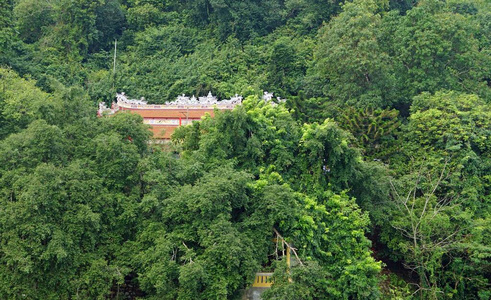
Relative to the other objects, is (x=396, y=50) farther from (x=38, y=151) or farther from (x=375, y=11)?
(x=38, y=151)

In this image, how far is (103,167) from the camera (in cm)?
1756

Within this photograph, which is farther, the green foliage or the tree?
the tree

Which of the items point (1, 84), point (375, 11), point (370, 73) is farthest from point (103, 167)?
point (375, 11)

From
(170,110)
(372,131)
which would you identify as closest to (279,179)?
(372,131)

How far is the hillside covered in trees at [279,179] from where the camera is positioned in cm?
1585

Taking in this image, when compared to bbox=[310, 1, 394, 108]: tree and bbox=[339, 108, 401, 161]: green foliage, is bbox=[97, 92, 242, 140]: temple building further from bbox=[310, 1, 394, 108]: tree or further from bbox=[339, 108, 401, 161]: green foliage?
bbox=[339, 108, 401, 161]: green foliage

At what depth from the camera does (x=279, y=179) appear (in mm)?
18219

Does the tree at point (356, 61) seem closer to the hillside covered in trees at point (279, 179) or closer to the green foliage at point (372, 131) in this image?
Result: the hillside covered in trees at point (279, 179)

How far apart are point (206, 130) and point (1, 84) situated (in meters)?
6.66

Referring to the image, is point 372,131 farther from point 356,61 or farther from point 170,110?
point 170,110

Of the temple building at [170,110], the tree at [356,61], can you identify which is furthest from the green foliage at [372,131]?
the temple building at [170,110]

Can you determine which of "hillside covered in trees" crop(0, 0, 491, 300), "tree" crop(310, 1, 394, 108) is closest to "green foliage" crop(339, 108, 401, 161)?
"hillside covered in trees" crop(0, 0, 491, 300)

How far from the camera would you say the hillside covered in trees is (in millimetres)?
15852

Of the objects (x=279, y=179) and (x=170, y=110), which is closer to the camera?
(x=279, y=179)
